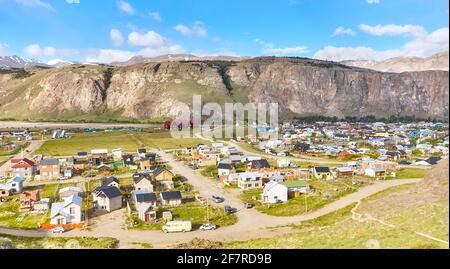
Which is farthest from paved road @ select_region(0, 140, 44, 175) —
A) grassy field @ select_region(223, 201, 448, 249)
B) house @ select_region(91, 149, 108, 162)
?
grassy field @ select_region(223, 201, 448, 249)

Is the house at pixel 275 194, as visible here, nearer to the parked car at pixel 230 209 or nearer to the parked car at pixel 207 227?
the parked car at pixel 230 209

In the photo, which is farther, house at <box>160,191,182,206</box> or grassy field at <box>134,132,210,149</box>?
grassy field at <box>134,132,210,149</box>

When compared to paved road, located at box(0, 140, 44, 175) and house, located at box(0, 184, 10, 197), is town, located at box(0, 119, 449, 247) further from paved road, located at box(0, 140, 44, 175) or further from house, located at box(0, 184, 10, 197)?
paved road, located at box(0, 140, 44, 175)

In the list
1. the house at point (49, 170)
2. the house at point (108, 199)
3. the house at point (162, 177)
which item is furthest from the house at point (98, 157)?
the house at point (108, 199)

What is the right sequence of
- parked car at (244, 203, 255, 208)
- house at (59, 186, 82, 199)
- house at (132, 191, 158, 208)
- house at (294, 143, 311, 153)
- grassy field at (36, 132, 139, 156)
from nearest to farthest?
house at (132, 191, 158, 208), parked car at (244, 203, 255, 208), house at (59, 186, 82, 199), house at (294, 143, 311, 153), grassy field at (36, 132, 139, 156)

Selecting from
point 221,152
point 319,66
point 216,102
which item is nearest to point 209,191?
point 221,152

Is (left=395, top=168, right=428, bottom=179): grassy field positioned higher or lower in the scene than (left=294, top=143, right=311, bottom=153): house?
lower
